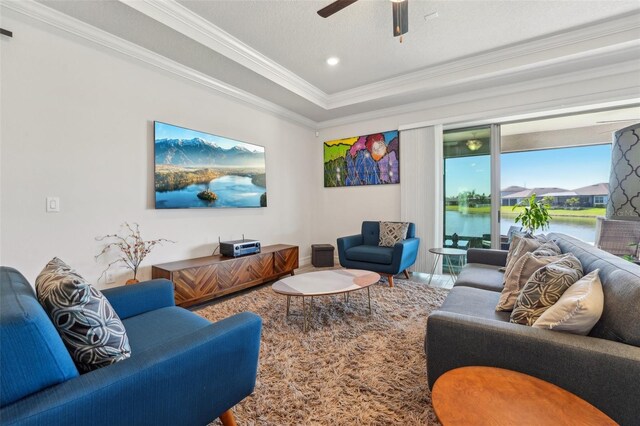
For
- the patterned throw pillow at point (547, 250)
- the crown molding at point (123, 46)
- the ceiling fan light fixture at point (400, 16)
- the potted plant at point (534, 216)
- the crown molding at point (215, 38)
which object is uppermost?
the crown molding at point (215, 38)

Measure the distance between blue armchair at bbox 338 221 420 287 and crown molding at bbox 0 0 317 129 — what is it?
8.39 feet

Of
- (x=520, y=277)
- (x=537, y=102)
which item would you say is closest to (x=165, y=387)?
(x=520, y=277)

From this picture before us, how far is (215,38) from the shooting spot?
2.86 metres

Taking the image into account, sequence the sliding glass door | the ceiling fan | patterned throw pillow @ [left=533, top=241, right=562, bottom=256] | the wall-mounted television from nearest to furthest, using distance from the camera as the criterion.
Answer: patterned throw pillow @ [left=533, top=241, right=562, bottom=256], the ceiling fan, the wall-mounted television, the sliding glass door

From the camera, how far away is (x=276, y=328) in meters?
2.50

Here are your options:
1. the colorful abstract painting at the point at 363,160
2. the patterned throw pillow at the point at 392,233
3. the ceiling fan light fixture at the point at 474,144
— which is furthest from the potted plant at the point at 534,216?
the colorful abstract painting at the point at 363,160

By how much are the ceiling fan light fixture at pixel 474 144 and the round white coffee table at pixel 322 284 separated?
9.36 feet

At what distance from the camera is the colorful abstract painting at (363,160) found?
15.5ft

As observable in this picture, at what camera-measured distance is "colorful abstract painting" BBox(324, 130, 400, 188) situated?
4.71 metres

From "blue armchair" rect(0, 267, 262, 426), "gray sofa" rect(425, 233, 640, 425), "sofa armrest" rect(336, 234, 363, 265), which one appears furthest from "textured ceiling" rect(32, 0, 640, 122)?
"gray sofa" rect(425, 233, 640, 425)

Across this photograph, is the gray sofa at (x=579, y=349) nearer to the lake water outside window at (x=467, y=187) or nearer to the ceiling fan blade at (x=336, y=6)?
the ceiling fan blade at (x=336, y=6)

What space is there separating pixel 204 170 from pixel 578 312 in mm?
3588

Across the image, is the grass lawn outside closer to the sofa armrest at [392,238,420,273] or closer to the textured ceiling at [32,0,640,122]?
the sofa armrest at [392,238,420,273]

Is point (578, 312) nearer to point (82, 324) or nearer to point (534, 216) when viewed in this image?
point (82, 324)
